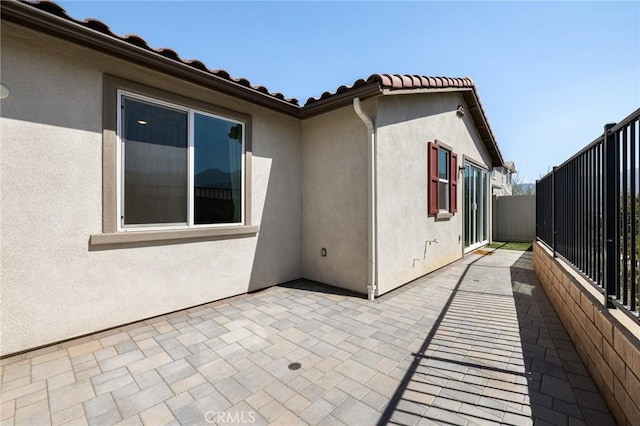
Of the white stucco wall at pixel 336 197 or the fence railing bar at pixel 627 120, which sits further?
the white stucco wall at pixel 336 197

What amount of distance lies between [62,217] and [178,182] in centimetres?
143

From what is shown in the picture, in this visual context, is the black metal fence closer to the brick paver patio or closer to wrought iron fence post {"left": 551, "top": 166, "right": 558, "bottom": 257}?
wrought iron fence post {"left": 551, "top": 166, "right": 558, "bottom": 257}

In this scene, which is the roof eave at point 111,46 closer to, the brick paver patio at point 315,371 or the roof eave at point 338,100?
the roof eave at point 338,100

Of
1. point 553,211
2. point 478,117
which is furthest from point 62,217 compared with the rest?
point 478,117

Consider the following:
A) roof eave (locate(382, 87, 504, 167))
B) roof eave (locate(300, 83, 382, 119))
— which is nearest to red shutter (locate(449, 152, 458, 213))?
roof eave (locate(382, 87, 504, 167))

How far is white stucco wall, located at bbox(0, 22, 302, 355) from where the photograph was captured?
2.94 meters

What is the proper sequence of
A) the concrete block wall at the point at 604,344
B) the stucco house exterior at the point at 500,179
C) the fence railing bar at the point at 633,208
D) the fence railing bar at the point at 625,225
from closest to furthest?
the concrete block wall at the point at 604,344, the fence railing bar at the point at 633,208, the fence railing bar at the point at 625,225, the stucco house exterior at the point at 500,179

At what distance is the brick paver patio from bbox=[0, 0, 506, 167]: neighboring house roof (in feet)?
11.6

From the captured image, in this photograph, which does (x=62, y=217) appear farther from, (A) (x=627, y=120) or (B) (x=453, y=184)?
(B) (x=453, y=184)

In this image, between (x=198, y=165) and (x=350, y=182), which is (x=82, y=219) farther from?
(x=350, y=182)

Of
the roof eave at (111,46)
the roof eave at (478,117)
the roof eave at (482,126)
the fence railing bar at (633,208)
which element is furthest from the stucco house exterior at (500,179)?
the roof eave at (111,46)

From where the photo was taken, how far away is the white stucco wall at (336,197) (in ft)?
16.8

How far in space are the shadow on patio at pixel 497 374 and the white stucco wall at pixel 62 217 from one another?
3570 mm

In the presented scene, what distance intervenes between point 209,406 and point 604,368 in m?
3.32
